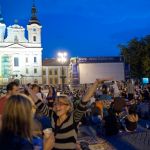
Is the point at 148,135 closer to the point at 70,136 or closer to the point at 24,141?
the point at 70,136

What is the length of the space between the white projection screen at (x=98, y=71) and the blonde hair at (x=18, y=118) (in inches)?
1302

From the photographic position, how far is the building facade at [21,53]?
111562mm

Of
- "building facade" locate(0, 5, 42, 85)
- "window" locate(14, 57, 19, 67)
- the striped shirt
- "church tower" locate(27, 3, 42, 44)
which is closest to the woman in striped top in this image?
the striped shirt

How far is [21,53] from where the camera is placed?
115 m

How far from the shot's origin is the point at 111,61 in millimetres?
38469

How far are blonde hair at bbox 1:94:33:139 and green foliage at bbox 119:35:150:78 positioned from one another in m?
55.0

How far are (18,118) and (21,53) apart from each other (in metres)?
113

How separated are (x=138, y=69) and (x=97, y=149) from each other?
51.8 meters

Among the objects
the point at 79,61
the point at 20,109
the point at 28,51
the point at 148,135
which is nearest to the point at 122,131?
the point at 148,135

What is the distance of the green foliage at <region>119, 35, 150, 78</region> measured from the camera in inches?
2292

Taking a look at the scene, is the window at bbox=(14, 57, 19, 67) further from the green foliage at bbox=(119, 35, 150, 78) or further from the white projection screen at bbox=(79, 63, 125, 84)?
the white projection screen at bbox=(79, 63, 125, 84)

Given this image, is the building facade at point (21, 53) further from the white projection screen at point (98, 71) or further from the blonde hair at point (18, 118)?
the blonde hair at point (18, 118)

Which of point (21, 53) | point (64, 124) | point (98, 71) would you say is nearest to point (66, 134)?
point (64, 124)

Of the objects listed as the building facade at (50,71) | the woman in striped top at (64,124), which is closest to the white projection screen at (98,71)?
the woman in striped top at (64,124)
